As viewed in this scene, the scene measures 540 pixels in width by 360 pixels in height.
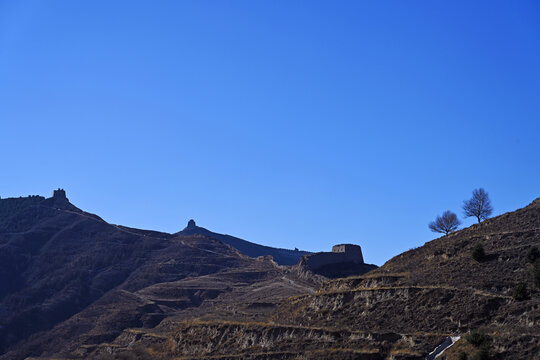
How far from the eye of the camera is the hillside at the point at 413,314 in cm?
5534

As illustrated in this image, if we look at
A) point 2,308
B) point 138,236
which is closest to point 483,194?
point 2,308

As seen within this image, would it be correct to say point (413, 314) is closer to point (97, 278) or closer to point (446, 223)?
point (446, 223)

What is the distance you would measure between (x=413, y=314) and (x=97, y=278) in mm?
101429

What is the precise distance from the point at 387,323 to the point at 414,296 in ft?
13.8

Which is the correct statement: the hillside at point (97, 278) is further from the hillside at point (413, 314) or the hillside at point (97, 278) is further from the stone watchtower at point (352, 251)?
the hillside at point (413, 314)

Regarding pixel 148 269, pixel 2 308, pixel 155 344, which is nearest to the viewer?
pixel 155 344

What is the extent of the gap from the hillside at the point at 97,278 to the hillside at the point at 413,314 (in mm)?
23632

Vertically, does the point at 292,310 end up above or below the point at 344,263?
below

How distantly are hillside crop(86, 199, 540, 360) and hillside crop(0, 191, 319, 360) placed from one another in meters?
23.6

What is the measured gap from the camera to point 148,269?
154m

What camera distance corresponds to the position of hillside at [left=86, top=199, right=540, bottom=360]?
182ft

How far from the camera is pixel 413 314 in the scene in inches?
2446

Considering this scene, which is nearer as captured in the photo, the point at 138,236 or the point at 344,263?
the point at 344,263

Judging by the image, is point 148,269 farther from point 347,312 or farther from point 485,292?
point 485,292
